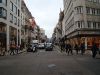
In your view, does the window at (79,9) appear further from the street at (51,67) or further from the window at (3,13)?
the street at (51,67)

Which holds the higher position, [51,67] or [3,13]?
[3,13]

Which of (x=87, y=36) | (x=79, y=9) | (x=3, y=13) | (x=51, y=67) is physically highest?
(x=79, y=9)

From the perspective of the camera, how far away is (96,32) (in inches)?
1932

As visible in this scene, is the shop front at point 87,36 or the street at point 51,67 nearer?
the street at point 51,67

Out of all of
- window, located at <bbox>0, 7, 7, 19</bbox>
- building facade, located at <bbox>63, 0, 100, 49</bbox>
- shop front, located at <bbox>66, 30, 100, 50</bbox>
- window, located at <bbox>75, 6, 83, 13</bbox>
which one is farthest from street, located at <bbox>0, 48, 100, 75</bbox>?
window, located at <bbox>75, 6, 83, 13</bbox>

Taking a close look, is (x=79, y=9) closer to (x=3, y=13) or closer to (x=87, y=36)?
(x=87, y=36)

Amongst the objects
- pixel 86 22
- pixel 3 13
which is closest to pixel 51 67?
pixel 3 13

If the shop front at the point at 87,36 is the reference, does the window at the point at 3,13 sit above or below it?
above

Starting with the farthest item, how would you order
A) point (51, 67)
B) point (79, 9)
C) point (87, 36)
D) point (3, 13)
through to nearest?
point (79, 9), point (87, 36), point (3, 13), point (51, 67)

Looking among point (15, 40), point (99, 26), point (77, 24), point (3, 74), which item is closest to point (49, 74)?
point (3, 74)

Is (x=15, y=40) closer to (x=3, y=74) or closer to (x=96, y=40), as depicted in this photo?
(x=96, y=40)

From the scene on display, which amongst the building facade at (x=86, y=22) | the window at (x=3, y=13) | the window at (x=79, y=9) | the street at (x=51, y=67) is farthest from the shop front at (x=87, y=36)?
the street at (x=51, y=67)

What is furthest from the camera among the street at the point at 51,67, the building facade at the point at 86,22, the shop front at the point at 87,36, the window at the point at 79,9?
the window at the point at 79,9

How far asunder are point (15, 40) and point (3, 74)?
4530 centimetres
